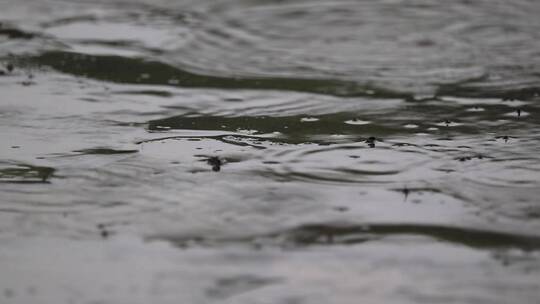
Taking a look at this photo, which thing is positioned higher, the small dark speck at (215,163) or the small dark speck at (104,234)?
the small dark speck at (215,163)

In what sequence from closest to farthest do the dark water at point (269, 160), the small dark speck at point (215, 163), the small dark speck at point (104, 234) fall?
the dark water at point (269, 160) < the small dark speck at point (104, 234) < the small dark speck at point (215, 163)

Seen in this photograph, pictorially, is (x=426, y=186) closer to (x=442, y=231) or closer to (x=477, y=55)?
(x=442, y=231)

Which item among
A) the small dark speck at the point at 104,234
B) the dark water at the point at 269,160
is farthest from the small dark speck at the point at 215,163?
the small dark speck at the point at 104,234

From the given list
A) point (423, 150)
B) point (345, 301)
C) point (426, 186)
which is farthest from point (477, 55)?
point (345, 301)

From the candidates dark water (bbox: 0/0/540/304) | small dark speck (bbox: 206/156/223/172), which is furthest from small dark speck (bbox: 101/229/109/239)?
small dark speck (bbox: 206/156/223/172)

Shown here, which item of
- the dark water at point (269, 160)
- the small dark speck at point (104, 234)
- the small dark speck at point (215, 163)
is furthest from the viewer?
the small dark speck at point (215, 163)

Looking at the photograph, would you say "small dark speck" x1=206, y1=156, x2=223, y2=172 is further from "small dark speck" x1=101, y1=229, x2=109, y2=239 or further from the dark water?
"small dark speck" x1=101, y1=229, x2=109, y2=239

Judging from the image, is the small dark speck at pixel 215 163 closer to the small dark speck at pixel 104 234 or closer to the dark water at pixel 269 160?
the dark water at pixel 269 160

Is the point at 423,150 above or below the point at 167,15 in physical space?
below
